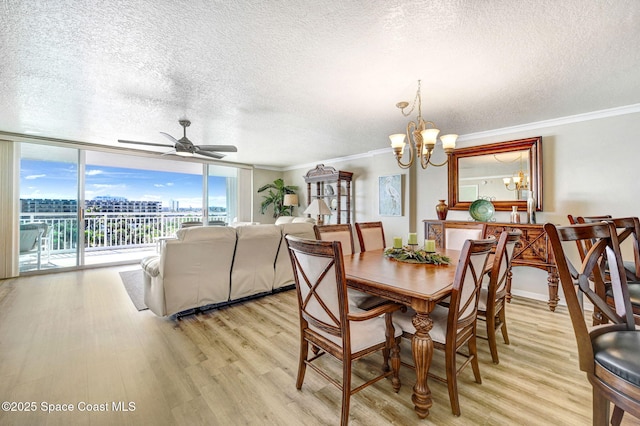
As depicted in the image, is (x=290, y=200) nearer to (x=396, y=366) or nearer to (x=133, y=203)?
(x=133, y=203)

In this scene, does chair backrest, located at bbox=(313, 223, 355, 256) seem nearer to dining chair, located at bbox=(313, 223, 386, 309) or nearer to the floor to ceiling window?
dining chair, located at bbox=(313, 223, 386, 309)

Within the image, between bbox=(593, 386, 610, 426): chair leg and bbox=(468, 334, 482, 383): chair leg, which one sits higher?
bbox=(593, 386, 610, 426): chair leg


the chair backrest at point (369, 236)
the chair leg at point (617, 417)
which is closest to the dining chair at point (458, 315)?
the chair leg at point (617, 417)

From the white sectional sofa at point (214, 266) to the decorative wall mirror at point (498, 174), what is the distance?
2.50 meters

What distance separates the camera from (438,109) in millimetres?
3072

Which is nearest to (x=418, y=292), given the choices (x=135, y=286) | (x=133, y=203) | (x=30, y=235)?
(x=135, y=286)

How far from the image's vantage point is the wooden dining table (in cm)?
137

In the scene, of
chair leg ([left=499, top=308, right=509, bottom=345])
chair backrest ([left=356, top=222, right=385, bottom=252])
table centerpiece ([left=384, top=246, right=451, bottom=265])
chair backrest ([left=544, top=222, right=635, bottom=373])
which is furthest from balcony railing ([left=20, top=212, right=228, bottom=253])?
Answer: chair backrest ([left=544, top=222, right=635, bottom=373])

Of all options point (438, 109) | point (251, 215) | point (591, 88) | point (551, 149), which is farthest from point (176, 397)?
point (251, 215)

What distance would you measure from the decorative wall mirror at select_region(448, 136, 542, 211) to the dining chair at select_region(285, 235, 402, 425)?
10.1 feet

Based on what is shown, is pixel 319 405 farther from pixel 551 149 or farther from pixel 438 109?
→ pixel 551 149

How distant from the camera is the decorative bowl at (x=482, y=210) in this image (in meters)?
3.56

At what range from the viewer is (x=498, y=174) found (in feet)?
12.3

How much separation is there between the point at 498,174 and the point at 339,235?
2.68m
